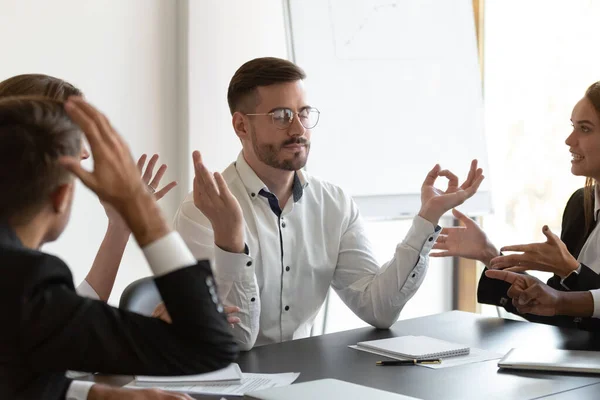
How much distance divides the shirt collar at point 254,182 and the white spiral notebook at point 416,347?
0.66 meters

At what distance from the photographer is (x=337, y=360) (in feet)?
6.14

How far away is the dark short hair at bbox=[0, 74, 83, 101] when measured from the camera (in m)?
1.90

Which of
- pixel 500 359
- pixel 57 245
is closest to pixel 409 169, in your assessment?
pixel 57 245

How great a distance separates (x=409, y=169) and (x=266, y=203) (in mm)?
1330

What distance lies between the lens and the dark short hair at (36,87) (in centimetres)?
190

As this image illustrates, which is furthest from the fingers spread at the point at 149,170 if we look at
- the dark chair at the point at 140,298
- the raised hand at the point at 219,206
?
the raised hand at the point at 219,206

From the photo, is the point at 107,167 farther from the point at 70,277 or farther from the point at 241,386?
the point at 241,386

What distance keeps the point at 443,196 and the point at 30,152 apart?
1.53m

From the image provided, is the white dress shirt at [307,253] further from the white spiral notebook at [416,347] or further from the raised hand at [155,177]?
the white spiral notebook at [416,347]

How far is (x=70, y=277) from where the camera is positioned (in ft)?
3.64

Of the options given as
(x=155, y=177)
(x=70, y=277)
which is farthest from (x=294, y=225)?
(x=70, y=277)

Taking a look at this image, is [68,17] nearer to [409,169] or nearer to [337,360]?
[409,169]

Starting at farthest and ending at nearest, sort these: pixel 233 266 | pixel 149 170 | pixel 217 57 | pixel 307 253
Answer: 1. pixel 217 57
2. pixel 307 253
3. pixel 149 170
4. pixel 233 266

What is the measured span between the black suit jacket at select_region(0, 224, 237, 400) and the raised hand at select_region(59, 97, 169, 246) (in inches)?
4.5
